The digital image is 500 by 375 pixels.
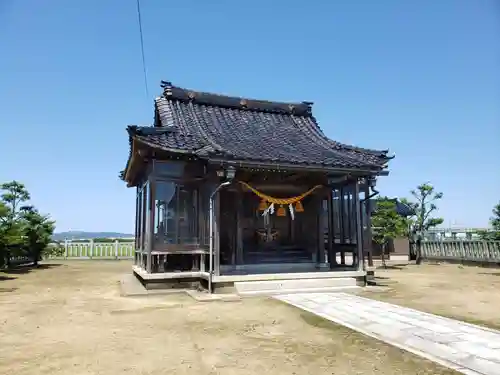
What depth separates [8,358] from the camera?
5180 mm

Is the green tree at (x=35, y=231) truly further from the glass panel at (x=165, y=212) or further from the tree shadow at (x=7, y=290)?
the glass panel at (x=165, y=212)

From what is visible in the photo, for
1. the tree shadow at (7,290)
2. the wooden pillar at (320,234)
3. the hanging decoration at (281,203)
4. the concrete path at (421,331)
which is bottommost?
the tree shadow at (7,290)

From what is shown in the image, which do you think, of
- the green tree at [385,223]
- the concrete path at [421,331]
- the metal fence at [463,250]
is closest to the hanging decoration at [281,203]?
the concrete path at [421,331]

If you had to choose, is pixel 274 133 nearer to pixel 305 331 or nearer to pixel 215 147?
pixel 215 147

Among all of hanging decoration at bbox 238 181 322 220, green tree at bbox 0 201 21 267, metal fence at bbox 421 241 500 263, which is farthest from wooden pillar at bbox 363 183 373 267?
green tree at bbox 0 201 21 267

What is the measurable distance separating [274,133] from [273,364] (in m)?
10.8

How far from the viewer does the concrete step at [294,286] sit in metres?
10.8

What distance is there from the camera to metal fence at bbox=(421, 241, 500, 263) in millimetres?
20156

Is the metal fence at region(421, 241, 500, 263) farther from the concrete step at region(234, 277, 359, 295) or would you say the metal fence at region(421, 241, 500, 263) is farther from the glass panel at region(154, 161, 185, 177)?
the glass panel at region(154, 161, 185, 177)

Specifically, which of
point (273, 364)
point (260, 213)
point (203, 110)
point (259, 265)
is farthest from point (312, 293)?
point (203, 110)

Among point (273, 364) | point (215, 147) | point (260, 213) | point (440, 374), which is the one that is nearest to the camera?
point (440, 374)

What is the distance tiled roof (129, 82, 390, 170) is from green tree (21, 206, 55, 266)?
10139 millimetres

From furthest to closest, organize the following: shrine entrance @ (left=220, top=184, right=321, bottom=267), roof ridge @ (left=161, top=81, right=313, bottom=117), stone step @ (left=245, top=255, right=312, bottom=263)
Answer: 1. roof ridge @ (left=161, top=81, right=313, bottom=117)
2. stone step @ (left=245, top=255, right=312, bottom=263)
3. shrine entrance @ (left=220, top=184, right=321, bottom=267)

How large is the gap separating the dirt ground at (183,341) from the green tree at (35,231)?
12209 millimetres
